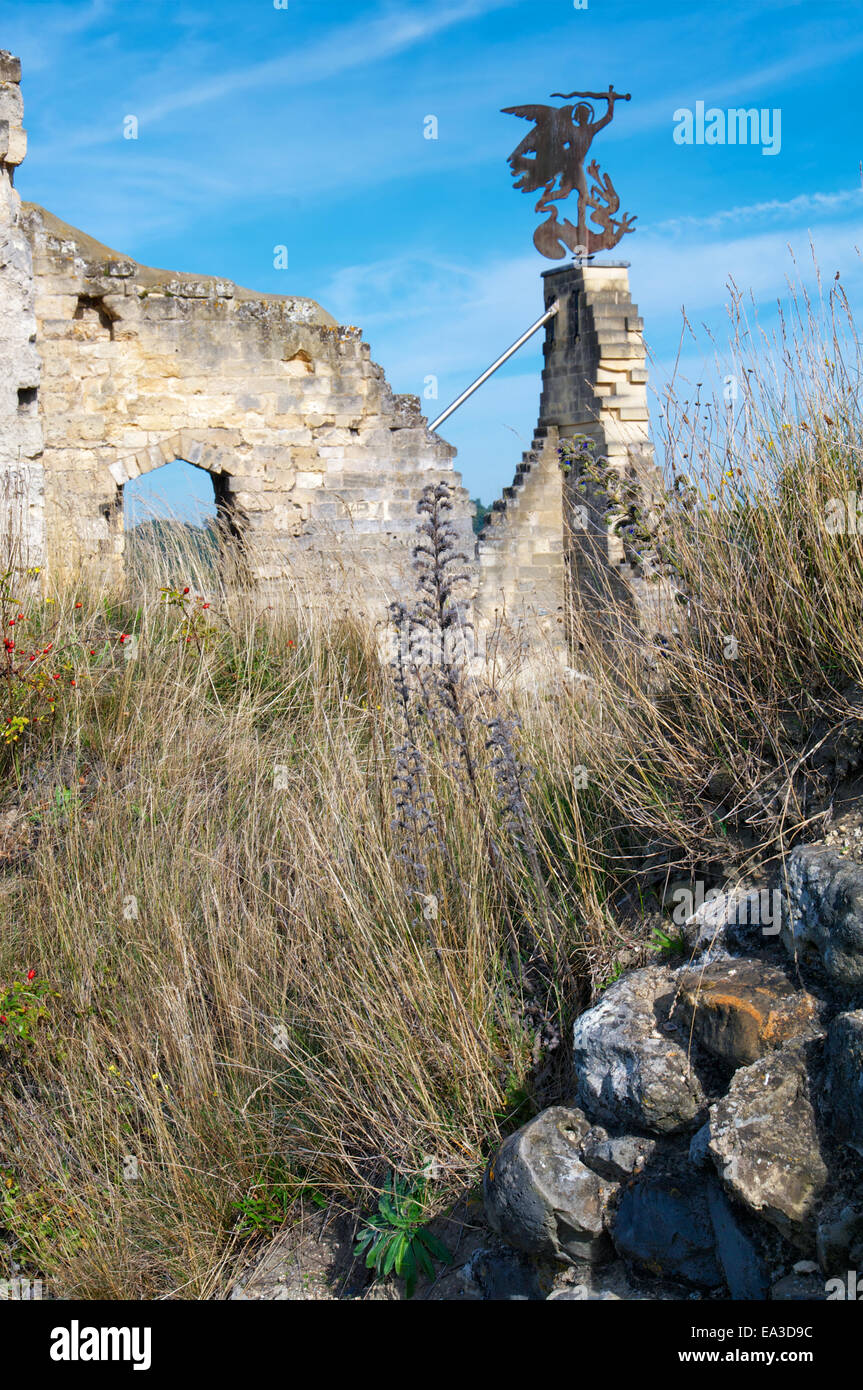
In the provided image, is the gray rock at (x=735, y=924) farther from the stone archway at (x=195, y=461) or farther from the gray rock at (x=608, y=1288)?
the stone archway at (x=195, y=461)

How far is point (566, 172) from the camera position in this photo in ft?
45.6

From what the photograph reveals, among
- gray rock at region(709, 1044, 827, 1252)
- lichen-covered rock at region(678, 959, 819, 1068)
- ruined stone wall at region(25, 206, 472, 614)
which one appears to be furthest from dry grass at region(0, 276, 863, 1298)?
ruined stone wall at region(25, 206, 472, 614)

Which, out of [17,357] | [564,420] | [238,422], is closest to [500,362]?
[564,420]

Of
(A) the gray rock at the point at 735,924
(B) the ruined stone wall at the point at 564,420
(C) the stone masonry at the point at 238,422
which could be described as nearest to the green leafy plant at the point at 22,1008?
(A) the gray rock at the point at 735,924

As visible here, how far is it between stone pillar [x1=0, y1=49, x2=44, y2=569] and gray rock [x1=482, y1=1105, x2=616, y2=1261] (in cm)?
536

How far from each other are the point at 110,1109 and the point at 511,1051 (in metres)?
1.34

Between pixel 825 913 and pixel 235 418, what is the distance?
7.96 metres

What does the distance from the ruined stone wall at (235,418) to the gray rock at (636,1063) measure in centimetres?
580

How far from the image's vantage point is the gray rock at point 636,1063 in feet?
8.78

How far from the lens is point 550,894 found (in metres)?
3.54

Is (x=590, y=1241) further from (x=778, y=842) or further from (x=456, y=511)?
(x=456, y=511)

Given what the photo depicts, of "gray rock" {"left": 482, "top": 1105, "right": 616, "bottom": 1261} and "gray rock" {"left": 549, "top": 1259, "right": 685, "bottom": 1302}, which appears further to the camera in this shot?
"gray rock" {"left": 482, "top": 1105, "right": 616, "bottom": 1261}

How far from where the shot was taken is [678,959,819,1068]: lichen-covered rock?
8.54 feet

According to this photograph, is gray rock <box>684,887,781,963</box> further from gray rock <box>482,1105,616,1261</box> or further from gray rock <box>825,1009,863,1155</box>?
gray rock <box>482,1105,616,1261</box>
